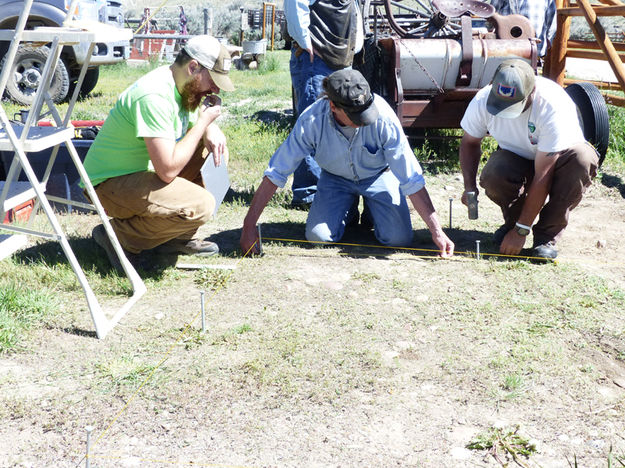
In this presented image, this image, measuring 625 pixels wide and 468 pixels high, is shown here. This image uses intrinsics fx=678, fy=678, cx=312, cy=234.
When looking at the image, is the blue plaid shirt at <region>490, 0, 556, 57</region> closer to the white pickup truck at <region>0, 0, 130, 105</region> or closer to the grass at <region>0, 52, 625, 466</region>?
the grass at <region>0, 52, 625, 466</region>

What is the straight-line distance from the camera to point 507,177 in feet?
13.9

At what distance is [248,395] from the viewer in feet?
9.04

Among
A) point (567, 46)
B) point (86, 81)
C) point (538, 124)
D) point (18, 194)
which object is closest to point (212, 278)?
point (18, 194)

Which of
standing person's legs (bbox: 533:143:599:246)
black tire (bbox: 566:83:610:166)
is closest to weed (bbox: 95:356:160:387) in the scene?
standing person's legs (bbox: 533:143:599:246)

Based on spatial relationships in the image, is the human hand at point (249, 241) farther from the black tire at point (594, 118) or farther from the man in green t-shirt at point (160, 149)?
the black tire at point (594, 118)

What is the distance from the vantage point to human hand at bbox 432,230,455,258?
4066 mm

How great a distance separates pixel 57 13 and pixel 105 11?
942 mm

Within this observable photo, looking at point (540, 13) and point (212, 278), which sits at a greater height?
point (540, 13)

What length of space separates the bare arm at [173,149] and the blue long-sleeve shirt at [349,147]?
0.62m

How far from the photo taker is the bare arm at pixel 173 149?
11.1 ft

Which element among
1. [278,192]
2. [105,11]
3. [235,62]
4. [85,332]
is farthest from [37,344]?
[235,62]

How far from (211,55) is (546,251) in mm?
2286

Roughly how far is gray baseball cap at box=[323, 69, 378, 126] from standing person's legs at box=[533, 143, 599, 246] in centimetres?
117

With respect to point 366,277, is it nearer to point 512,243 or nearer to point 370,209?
point 370,209
